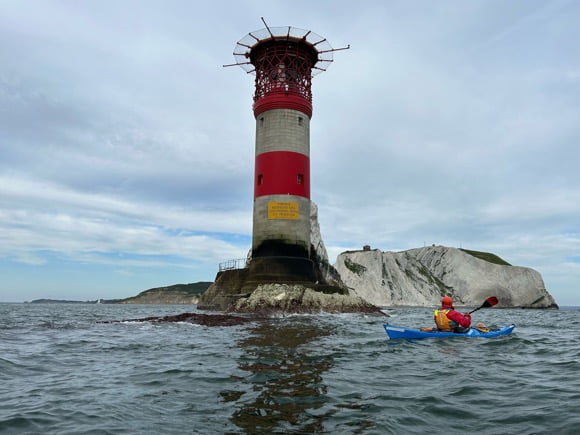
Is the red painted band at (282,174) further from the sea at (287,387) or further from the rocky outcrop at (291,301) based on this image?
the sea at (287,387)

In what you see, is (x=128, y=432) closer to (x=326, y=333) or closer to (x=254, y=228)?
(x=326, y=333)

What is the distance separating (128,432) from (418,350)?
30.7 ft

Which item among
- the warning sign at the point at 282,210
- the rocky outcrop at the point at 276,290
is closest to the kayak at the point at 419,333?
the rocky outcrop at the point at 276,290

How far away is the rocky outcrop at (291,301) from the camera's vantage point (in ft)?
93.4

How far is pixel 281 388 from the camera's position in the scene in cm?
755

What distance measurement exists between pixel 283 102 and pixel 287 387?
94.9ft

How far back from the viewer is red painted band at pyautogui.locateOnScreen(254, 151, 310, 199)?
108ft

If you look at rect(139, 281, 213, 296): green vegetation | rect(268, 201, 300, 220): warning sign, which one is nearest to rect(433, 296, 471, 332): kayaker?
rect(268, 201, 300, 220): warning sign

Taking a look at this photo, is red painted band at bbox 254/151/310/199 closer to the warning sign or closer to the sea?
the warning sign

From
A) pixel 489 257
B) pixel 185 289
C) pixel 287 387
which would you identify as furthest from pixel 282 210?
pixel 185 289

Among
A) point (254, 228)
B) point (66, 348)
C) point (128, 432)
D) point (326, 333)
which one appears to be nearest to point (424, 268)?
point (254, 228)

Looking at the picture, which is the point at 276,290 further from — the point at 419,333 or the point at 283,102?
the point at 419,333

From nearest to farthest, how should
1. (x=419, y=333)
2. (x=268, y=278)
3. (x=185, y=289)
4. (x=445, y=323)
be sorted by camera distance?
(x=419, y=333) → (x=445, y=323) → (x=268, y=278) → (x=185, y=289)

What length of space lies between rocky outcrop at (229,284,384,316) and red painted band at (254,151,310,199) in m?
7.37
